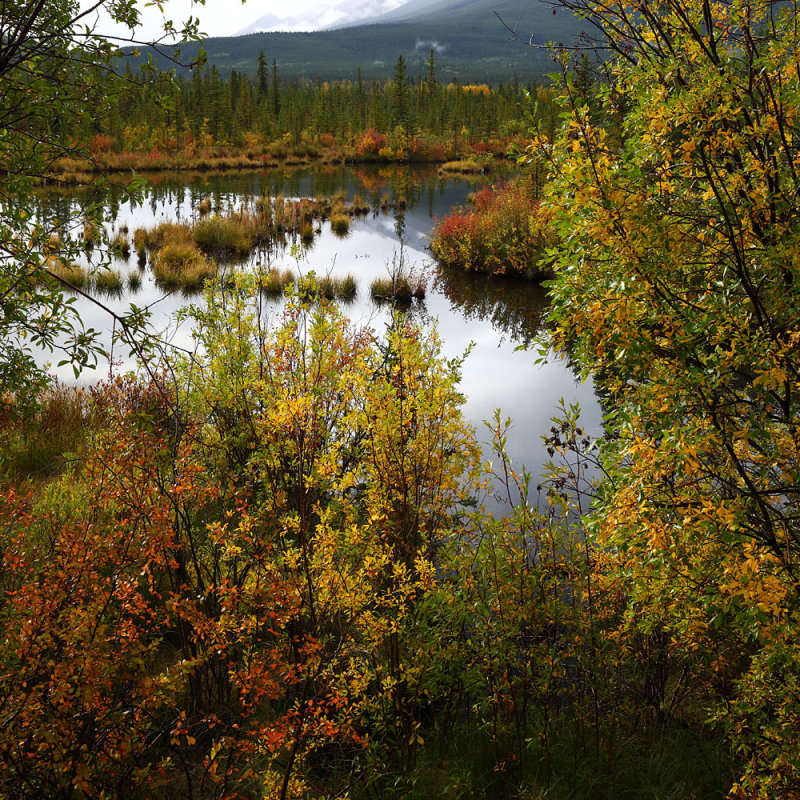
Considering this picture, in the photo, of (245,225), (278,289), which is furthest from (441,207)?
(278,289)

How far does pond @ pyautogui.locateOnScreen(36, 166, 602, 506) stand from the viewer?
10992mm

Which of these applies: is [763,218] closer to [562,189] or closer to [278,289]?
[562,189]

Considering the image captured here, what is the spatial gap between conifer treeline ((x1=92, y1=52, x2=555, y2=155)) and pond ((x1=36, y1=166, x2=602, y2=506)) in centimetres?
2165

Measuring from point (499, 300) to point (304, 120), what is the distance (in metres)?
60.9

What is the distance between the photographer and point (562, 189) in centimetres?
286

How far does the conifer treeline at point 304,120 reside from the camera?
2242 inches

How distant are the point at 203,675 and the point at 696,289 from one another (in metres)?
4.31

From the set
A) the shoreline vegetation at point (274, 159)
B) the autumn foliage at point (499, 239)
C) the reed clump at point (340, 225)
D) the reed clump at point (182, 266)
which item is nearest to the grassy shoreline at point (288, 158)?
the shoreline vegetation at point (274, 159)

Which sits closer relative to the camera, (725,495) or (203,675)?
(725,495)

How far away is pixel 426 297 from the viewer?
687 inches

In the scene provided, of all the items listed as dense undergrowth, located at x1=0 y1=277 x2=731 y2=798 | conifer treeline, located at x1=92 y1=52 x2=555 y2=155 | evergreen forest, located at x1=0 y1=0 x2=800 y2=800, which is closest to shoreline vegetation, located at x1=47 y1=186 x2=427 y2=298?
dense undergrowth, located at x1=0 y1=277 x2=731 y2=798

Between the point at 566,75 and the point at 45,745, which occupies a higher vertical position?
the point at 566,75

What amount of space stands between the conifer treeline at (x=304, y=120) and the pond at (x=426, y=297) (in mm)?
21646

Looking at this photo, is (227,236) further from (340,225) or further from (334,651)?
(334,651)
